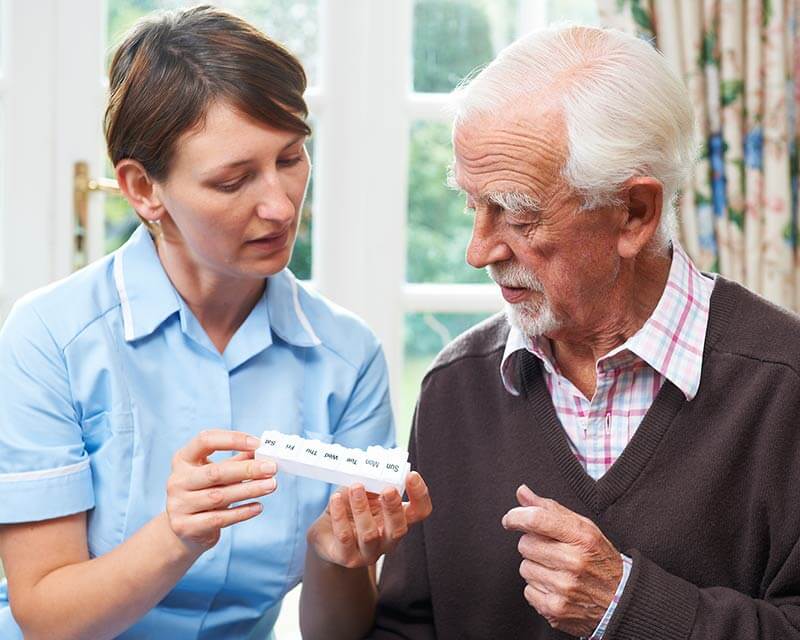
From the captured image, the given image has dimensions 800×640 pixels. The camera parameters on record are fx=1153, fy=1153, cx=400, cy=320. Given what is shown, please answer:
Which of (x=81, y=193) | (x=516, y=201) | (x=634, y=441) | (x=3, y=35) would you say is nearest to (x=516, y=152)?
(x=516, y=201)

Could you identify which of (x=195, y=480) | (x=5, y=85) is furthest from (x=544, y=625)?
→ (x=5, y=85)

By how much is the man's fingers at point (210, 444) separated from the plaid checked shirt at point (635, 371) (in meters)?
0.47

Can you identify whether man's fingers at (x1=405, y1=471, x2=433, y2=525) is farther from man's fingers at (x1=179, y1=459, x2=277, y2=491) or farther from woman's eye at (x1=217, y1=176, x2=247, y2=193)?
woman's eye at (x1=217, y1=176, x2=247, y2=193)

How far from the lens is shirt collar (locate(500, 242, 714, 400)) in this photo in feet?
5.22

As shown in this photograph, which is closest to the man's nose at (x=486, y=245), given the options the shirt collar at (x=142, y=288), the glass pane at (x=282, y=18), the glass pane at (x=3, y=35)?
the shirt collar at (x=142, y=288)

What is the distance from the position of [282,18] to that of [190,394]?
139 centimetres

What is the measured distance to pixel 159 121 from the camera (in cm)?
156

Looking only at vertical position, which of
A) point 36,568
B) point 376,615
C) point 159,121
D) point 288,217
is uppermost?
point 159,121

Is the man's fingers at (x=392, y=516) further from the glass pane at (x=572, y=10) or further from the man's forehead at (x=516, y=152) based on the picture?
the glass pane at (x=572, y=10)

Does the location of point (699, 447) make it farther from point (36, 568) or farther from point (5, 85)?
point (5, 85)

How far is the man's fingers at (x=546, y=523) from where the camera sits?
145cm

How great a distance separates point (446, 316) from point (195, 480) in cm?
155

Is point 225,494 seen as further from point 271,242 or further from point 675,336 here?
point 675,336

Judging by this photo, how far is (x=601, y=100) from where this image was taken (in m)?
1.50
